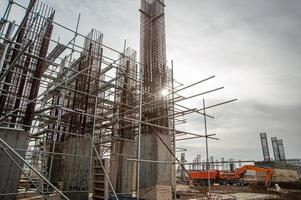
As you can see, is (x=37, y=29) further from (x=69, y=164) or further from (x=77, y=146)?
(x=69, y=164)

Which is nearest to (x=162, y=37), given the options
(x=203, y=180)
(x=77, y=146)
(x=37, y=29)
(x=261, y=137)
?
(x=37, y=29)

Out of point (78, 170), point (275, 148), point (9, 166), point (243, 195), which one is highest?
point (275, 148)

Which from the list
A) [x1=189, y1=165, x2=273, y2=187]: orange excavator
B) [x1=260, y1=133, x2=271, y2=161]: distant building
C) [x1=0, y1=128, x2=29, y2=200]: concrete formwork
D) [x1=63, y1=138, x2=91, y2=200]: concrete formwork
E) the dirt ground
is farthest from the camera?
[x1=260, y1=133, x2=271, y2=161]: distant building

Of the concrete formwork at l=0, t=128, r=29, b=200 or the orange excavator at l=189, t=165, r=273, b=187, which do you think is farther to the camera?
the orange excavator at l=189, t=165, r=273, b=187

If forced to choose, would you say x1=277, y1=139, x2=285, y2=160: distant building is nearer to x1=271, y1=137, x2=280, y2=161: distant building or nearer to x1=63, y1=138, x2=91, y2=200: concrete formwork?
x1=271, y1=137, x2=280, y2=161: distant building

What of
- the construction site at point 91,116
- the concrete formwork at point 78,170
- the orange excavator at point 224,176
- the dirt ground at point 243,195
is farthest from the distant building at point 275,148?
the concrete formwork at point 78,170

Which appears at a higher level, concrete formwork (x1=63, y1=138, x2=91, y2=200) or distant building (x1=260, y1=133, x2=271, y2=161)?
distant building (x1=260, y1=133, x2=271, y2=161)

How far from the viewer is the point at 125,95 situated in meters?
12.4

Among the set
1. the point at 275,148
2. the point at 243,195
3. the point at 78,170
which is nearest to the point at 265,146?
the point at 275,148

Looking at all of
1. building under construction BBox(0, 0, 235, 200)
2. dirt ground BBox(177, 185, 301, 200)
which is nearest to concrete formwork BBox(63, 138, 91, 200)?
building under construction BBox(0, 0, 235, 200)

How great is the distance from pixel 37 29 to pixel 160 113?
23.4ft

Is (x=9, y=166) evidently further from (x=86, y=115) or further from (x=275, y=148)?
(x=275, y=148)

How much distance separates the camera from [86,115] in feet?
30.3

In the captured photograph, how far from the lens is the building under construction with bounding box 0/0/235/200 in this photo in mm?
7219
